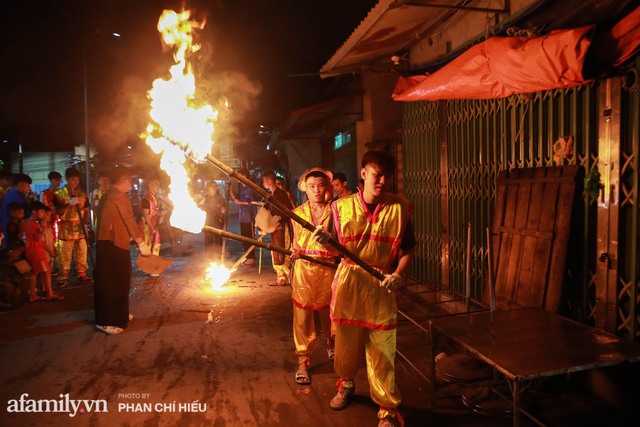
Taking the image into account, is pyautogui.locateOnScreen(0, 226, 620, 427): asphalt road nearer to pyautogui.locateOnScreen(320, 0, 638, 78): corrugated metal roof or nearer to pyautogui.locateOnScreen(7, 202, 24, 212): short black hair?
pyautogui.locateOnScreen(7, 202, 24, 212): short black hair

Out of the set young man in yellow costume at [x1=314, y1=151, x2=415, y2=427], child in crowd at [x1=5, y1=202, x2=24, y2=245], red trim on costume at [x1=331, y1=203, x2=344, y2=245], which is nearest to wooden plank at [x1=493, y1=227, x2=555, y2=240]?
young man in yellow costume at [x1=314, y1=151, x2=415, y2=427]

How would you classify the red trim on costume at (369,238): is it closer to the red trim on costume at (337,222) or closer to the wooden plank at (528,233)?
the red trim on costume at (337,222)

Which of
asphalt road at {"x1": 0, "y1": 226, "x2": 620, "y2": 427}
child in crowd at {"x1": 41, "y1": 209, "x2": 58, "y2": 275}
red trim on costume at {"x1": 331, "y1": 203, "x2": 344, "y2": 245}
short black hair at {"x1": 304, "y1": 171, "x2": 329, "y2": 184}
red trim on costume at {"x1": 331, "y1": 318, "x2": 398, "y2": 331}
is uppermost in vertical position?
short black hair at {"x1": 304, "y1": 171, "x2": 329, "y2": 184}

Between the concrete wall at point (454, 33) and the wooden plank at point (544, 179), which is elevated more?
A: the concrete wall at point (454, 33)

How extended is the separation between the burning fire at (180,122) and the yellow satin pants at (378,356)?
1.63 metres

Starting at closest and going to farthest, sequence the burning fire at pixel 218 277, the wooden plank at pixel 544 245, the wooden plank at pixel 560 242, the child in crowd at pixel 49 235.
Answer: the wooden plank at pixel 560 242 → the wooden plank at pixel 544 245 → the child in crowd at pixel 49 235 → the burning fire at pixel 218 277

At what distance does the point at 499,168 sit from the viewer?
5.44 meters

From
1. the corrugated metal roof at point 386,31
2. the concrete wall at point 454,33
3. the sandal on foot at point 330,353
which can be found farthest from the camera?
the corrugated metal roof at point 386,31

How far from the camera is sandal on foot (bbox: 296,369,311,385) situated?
436 centimetres

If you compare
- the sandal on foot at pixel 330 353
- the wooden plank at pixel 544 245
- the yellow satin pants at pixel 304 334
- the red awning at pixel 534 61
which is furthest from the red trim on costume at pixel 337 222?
the wooden plank at pixel 544 245

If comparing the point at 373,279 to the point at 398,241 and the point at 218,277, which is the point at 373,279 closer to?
the point at 398,241

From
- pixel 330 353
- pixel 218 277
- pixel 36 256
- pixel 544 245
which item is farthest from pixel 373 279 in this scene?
pixel 36 256

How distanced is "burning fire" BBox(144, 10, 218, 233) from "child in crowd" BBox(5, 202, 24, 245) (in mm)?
4951

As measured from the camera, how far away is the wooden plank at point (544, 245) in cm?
426
